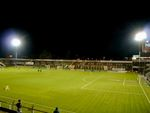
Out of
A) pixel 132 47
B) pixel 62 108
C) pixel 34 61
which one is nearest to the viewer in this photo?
pixel 62 108

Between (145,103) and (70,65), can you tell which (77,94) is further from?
(70,65)

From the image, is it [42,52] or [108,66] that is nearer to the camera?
[108,66]

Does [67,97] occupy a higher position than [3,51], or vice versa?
[3,51]

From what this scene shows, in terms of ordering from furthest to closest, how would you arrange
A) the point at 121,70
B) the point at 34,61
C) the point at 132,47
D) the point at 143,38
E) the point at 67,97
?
1. the point at 132,47
2. the point at 34,61
3. the point at 121,70
4. the point at 143,38
5. the point at 67,97

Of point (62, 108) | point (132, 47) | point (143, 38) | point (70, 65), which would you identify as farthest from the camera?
point (132, 47)

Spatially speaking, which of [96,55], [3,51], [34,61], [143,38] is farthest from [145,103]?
[3,51]

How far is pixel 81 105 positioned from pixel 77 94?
231 inches

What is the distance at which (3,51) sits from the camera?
12900 cm

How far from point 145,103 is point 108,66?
5111 centimetres

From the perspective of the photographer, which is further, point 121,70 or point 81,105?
point 121,70

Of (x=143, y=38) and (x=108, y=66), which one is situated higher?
(x=143, y=38)

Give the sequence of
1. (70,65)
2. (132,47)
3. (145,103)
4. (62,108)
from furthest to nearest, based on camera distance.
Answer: (132,47) < (70,65) < (145,103) < (62,108)

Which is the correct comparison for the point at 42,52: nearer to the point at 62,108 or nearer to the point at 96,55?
the point at 96,55

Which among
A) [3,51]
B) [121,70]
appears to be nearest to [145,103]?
[121,70]
